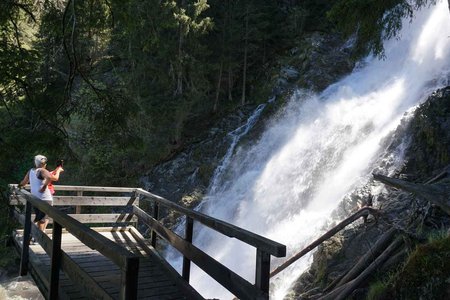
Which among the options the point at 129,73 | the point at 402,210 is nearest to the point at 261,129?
the point at 129,73

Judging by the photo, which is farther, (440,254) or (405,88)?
(405,88)

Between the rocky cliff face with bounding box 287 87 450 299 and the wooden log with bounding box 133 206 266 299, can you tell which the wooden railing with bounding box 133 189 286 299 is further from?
the rocky cliff face with bounding box 287 87 450 299

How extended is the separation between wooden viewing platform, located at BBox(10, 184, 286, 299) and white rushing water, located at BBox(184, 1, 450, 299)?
150 inches

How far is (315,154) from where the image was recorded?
1434 centimetres

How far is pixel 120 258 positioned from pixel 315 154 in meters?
12.5

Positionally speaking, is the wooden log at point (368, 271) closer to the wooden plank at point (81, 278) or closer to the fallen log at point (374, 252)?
the fallen log at point (374, 252)

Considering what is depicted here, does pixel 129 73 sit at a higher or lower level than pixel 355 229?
higher

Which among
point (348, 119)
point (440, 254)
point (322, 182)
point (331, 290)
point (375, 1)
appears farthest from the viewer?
point (348, 119)

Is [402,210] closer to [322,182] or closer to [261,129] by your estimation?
[322,182]

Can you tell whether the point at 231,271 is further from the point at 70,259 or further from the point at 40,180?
the point at 40,180

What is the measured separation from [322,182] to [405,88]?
575 centimetres

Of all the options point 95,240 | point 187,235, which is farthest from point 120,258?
point 187,235

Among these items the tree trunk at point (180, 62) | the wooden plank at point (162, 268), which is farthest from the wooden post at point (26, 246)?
the tree trunk at point (180, 62)

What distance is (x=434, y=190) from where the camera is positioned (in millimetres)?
3764
